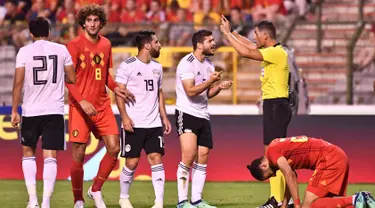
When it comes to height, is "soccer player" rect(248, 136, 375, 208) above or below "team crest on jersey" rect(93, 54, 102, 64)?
below

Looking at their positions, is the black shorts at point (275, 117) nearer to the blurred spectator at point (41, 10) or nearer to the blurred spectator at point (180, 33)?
the blurred spectator at point (180, 33)

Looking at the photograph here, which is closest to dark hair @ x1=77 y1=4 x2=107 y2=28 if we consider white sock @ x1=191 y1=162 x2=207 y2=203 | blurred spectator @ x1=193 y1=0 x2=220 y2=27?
white sock @ x1=191 y1=162 x2=207 y2=203

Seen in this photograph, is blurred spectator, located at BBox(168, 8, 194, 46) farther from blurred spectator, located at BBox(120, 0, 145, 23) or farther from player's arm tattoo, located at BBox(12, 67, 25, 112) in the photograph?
player's arm tattoo, located at BBox(12, 67, 25, 112)

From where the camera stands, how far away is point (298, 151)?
12.0m

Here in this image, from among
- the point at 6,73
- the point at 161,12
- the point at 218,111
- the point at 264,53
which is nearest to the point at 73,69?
the point at 264,53

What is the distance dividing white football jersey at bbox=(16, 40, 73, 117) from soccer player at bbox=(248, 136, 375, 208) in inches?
93.7

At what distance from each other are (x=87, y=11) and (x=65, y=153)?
5068 millimetres

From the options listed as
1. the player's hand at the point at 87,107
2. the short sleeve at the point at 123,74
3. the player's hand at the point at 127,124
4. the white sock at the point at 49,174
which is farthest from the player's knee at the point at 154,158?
the white sock at the point at 49,174

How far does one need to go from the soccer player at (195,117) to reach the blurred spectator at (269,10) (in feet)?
33.7

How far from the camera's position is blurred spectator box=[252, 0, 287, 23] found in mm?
23781

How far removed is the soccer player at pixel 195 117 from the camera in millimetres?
13430

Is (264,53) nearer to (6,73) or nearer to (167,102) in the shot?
(167,102)

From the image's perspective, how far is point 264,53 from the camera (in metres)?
13.0

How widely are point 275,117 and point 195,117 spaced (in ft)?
3.26
